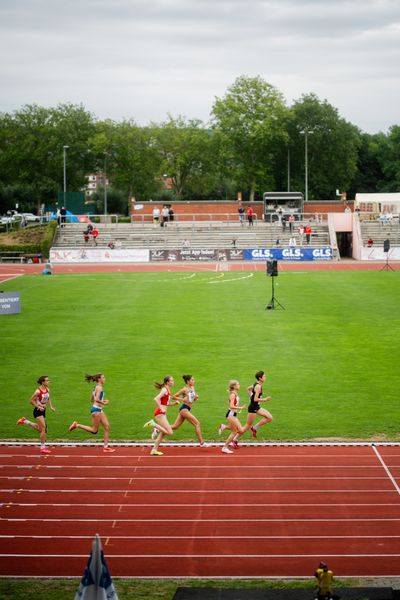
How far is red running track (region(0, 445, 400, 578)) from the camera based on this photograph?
12.2m

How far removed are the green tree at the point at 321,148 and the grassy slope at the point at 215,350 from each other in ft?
194

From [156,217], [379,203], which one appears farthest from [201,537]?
[379,203]

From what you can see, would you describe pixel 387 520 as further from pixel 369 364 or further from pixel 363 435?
Result: pixel 369 364

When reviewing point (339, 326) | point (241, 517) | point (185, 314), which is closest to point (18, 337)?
point (185, 314)

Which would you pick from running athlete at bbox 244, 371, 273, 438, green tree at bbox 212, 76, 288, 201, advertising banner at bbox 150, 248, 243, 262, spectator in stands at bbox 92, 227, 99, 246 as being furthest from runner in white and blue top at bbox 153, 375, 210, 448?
green tree at bbox 212, 76, 288, 201

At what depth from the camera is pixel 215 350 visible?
91.6 feet

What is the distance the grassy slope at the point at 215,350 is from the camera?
66.2ft

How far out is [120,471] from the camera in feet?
53.0

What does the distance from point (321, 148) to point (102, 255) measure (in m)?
49.0

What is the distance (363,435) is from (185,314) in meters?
18.4

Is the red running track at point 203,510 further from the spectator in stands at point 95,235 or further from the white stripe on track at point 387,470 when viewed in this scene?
the spectator in stands at point 95,235

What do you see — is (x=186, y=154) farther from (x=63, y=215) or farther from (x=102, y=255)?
(x=102, y=255)

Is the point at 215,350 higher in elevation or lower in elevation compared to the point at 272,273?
lower

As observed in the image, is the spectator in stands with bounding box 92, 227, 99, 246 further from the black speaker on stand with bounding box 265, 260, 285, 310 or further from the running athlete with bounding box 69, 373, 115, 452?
the running athlete with bounding box 69, 373, 115, 452
